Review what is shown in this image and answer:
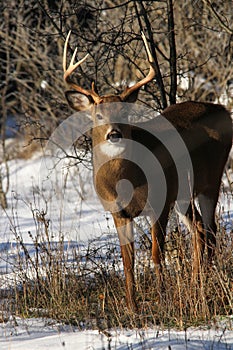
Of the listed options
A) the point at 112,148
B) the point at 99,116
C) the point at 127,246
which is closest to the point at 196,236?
the point at 127,246

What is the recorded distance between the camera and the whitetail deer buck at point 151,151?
6141 mm

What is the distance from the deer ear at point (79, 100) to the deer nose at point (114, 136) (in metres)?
0.48

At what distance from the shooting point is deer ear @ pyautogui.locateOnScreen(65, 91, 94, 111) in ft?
21.1

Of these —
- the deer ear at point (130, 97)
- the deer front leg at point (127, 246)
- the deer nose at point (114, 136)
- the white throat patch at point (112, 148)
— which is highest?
the deer ear at point (130, 97)

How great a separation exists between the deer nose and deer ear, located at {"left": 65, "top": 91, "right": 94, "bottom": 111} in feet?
1.59

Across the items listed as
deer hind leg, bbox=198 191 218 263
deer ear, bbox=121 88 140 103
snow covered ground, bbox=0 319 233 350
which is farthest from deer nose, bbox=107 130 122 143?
snow covered ground, bbox=0 319 233 350

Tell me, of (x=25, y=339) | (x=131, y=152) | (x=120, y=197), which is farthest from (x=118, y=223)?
(x=25, y=339)

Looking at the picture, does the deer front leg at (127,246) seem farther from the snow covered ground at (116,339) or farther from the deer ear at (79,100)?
the deer ear at (79,100)

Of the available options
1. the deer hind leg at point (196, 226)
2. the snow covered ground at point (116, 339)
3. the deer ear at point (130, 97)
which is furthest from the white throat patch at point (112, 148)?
the snow covered ground at point (116, 339)

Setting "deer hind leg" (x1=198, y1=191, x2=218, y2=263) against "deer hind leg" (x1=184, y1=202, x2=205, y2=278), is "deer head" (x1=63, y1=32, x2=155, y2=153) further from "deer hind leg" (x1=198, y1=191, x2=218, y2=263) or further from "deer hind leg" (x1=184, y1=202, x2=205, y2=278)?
"deer hind leg" (x1=198, y1=191, x2=218, y2=263)

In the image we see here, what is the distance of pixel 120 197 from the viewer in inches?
241

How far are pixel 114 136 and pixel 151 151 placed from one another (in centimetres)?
51

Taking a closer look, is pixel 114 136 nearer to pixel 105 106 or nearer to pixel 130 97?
pixel 105 106

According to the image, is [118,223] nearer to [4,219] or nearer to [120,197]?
[120,197]
